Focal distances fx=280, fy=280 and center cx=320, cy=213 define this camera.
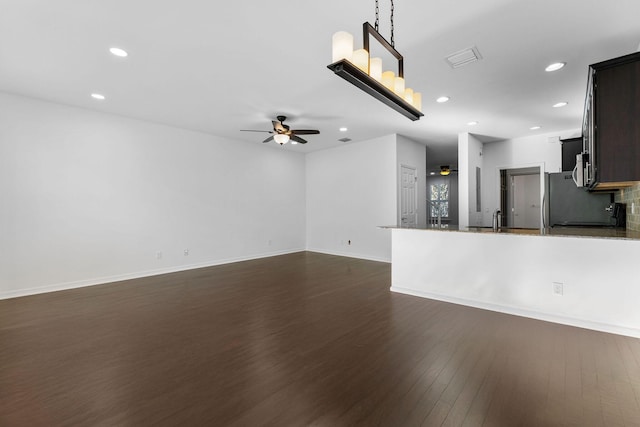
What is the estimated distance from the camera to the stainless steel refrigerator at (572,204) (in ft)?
15.4

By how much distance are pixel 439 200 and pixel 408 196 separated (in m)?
6.69

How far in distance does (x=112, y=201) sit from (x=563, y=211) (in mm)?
8047

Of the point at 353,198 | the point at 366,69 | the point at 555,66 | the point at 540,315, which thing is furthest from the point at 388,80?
the point at 353,198

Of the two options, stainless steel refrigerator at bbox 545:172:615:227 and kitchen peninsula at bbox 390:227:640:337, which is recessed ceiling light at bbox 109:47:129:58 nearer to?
kitchen peninsula at bbox 390:227:640:337

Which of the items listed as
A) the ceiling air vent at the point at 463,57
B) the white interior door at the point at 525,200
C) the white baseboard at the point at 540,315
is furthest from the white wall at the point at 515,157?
the ceiling air vent at the point at 463,57

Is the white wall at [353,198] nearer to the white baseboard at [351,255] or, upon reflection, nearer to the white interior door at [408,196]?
the white baseboard at [351,255]

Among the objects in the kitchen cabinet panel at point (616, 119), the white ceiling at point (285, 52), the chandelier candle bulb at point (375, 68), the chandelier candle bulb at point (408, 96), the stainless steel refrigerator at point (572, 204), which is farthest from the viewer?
the stainless steel refrigerator at point (572, 204)

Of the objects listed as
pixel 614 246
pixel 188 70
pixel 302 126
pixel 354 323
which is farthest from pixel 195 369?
pixel 302 126

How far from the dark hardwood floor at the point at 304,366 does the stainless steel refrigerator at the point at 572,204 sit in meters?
3.01

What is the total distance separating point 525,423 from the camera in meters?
1.59

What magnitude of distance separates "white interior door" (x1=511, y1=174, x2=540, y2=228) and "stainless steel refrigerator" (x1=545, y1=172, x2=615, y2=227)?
6.37 ft

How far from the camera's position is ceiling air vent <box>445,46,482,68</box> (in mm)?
2898

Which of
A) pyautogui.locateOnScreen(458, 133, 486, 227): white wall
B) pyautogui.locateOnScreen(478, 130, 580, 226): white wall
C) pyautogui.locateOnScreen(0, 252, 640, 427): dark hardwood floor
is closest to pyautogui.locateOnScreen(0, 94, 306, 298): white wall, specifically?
pyautogui.locateOnScreen(0, 252, 640, 427): dark hardwood floor

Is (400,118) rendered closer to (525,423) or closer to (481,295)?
(481,295)
